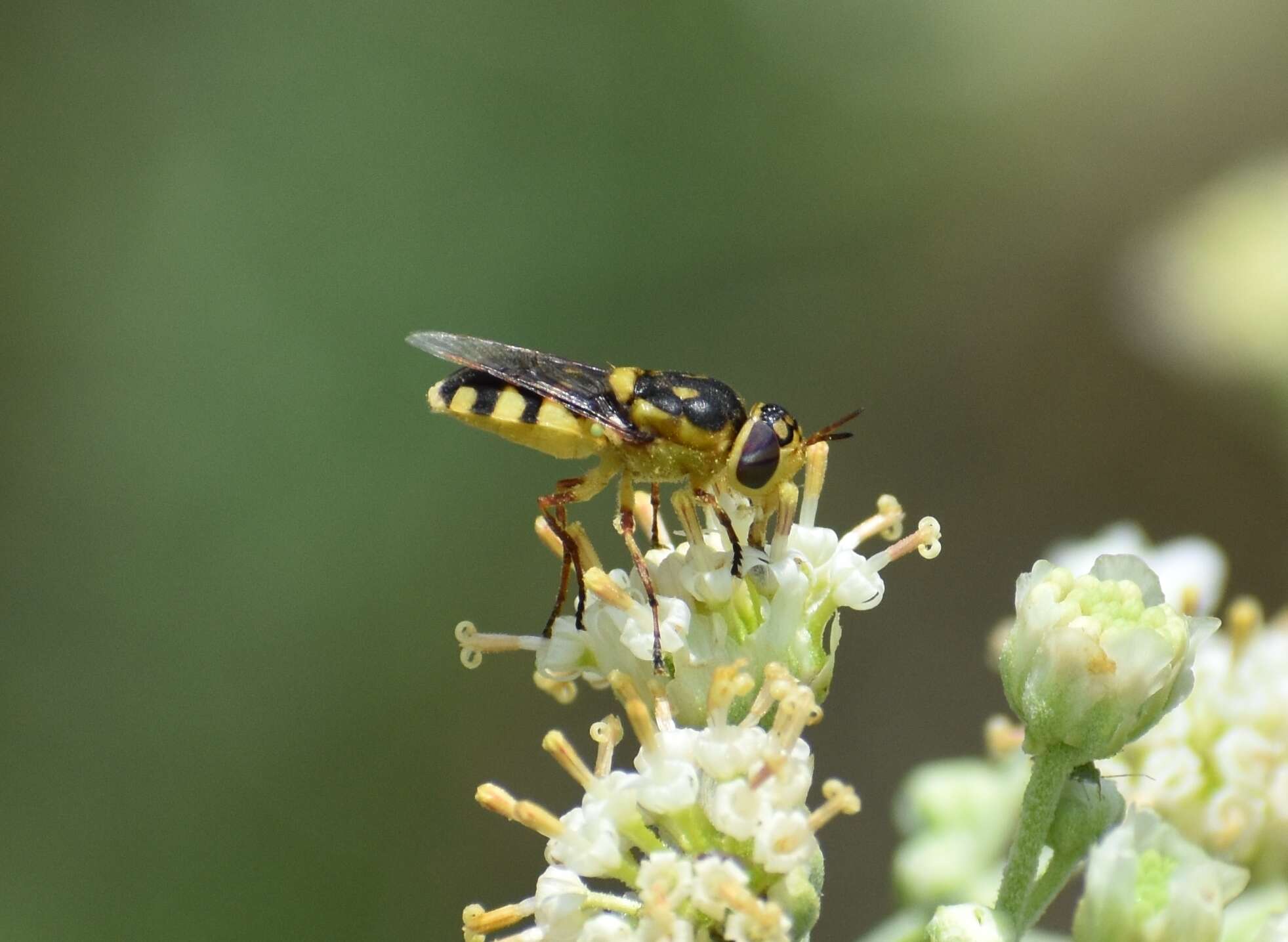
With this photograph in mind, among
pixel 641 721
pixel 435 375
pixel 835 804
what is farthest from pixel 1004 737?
pixel 435 375

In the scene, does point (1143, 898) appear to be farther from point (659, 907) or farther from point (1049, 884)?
point (659, 907)

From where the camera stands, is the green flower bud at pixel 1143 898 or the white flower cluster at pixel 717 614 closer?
the green flower bud at pixel 1143 898

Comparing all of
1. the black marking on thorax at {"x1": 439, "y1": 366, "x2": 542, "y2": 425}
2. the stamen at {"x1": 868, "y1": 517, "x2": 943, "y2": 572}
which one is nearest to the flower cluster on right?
the stamen at {"x1": 868, "y1": 517, "x2": 943, "y2": 572}

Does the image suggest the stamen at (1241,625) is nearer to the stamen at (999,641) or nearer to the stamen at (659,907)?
the stamen at (999,641)

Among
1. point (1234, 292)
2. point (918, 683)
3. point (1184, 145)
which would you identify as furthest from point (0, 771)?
point (1184, 145)

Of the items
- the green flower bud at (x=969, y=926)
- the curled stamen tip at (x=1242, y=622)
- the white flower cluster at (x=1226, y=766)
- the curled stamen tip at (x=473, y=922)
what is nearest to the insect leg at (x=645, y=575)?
the curled stamen tip at (x=473, y=922)

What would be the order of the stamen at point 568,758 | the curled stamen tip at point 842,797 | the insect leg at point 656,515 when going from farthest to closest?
the insect leg at point 656,515
the stamen at point 568,758
the curled stamen tip at point 842,797
